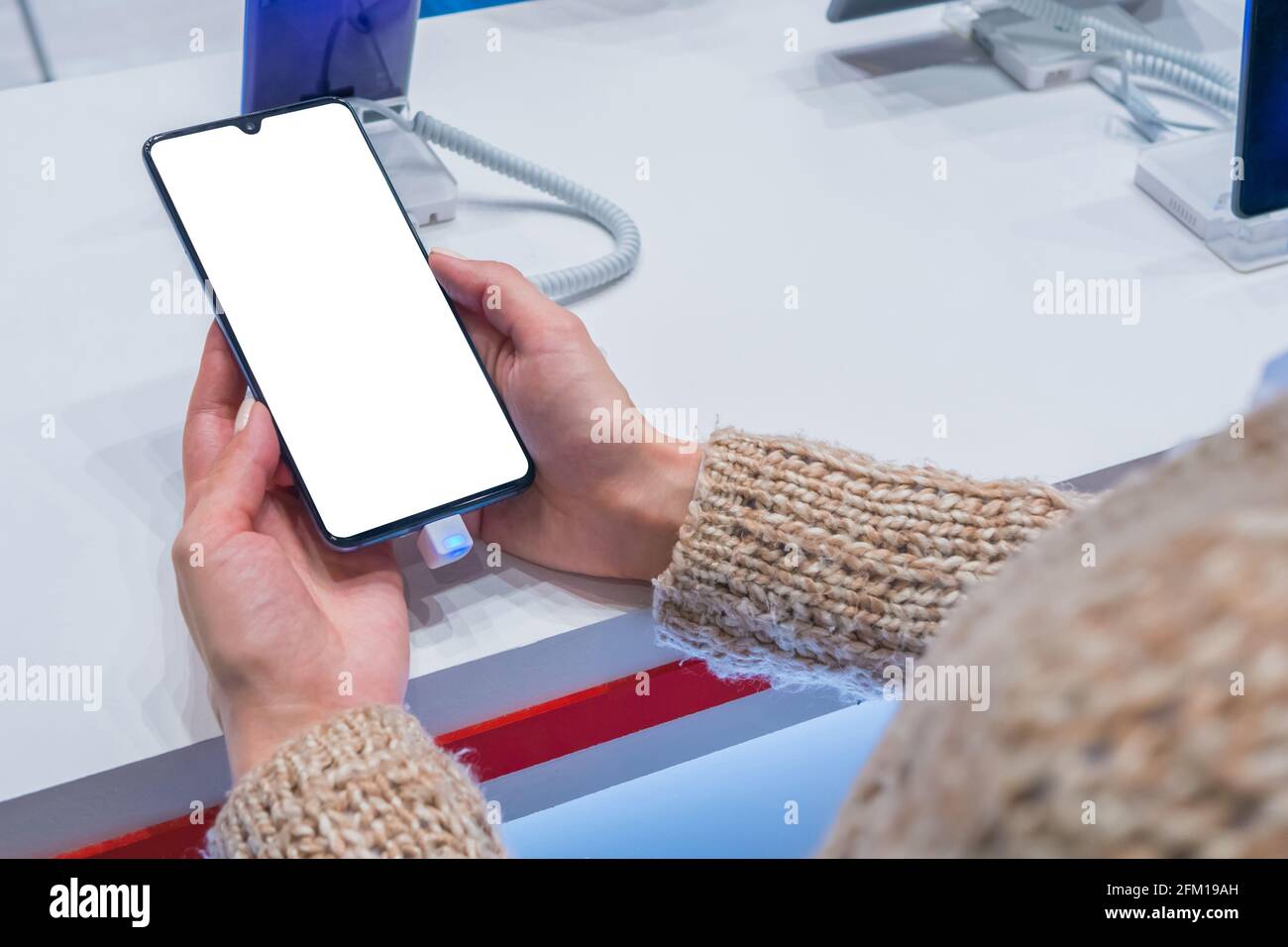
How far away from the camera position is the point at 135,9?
2.09 m

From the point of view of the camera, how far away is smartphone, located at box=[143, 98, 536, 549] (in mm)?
622

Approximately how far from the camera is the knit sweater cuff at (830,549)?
60cm

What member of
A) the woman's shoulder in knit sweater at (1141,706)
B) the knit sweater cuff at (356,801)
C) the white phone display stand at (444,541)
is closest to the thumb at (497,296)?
the white phone display stand at (444,541)

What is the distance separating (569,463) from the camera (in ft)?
2.21

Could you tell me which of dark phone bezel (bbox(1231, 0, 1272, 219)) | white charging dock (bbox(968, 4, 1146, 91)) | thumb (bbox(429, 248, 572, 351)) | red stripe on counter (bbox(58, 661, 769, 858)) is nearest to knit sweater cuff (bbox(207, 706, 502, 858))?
red stripe on counter (bbox(58, 661, 769, 858))

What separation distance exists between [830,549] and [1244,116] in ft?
1.55

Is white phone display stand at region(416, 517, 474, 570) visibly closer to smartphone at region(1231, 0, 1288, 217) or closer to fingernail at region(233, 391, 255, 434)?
fingernail at region(233, 391, 255, 434)

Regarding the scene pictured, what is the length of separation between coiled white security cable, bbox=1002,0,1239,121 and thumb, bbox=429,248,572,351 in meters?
0.58

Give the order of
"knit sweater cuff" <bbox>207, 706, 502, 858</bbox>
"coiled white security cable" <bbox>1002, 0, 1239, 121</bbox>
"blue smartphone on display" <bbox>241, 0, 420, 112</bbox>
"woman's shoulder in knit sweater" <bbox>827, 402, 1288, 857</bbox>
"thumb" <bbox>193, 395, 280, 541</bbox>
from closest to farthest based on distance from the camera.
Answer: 1. "woman's shoulder in knit sweater" <bbox>827, 402, 1288, 857</bbox>
2. "knit sweater cuff" <bbox>207, 706, 502, 858</bbox>
3. "thumb" <bbox>193, 395, 280, 541</bbox>
4. "blue smartphone on display" <bbox>241, 0, 420, 112</bbox>
5. "coiled white security cable" <bbox>1002, 0, 1239, 121</bbox>

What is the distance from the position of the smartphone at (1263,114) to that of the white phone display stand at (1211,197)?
14 millimetres

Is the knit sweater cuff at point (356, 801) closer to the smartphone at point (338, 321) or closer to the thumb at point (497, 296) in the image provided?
the smartphone at point (338, 321)

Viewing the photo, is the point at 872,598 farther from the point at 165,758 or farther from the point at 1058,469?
the point at 165,758
